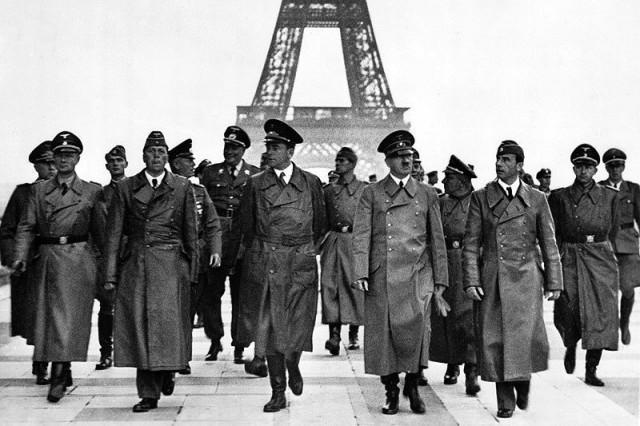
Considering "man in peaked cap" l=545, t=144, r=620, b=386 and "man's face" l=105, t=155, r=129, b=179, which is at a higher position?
"man's face" l=105, t=155, r=129, b=179

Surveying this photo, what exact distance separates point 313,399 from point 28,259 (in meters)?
2.09

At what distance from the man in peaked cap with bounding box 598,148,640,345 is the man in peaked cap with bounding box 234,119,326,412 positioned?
3.46 meters

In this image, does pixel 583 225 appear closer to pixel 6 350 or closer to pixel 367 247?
pixel 367 247

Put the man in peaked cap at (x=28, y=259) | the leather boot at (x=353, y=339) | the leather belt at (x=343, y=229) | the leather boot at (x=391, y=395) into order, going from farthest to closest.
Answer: the leather belt at (x=343, y=229)
the leather boot at (x=353, y=339)
the man in peaked cap at (x=28, y=259)
the leather boot at (x=391, y=395)

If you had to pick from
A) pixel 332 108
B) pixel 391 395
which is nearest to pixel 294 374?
pixel 391 395

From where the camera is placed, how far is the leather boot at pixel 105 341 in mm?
6664

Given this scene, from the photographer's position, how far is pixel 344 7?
92.0 ft

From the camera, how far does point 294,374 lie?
545 cm

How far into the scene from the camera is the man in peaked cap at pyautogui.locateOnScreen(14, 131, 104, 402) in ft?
18.3

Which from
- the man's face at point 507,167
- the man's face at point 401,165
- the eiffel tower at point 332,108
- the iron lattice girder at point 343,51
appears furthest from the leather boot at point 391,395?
the iron lattice girder at point 343,51

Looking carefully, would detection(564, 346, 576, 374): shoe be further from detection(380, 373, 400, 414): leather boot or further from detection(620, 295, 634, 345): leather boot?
detection(380, 373, 400, 414): leather boot

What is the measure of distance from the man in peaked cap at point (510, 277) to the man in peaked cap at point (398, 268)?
0.81 ft

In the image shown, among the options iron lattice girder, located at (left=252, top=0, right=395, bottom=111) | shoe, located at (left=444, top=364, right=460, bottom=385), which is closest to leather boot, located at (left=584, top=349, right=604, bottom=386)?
shoe, located at (left=444, top=364, right=460, bottom=385)

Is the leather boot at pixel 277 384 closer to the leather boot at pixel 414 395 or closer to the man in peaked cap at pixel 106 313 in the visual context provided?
the leather boot at pixel 414 395
